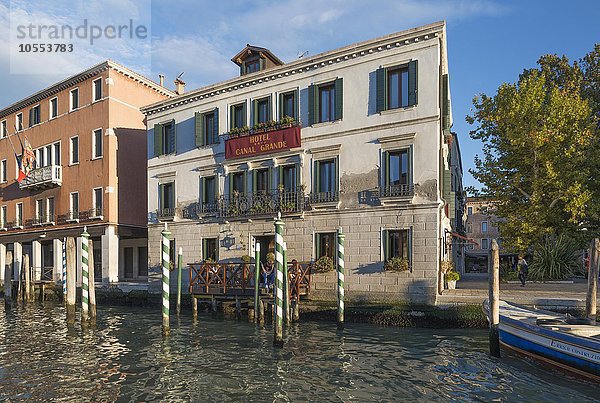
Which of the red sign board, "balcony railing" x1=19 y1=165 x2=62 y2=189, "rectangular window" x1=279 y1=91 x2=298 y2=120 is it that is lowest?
"balcony railing" x1=19 y1=165 x2=62 y2=189

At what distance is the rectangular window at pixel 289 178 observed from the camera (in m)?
18.8

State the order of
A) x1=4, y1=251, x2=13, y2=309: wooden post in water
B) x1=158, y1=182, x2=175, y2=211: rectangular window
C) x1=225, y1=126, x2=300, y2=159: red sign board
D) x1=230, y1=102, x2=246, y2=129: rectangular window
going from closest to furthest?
x1=225, y1=126, x2=300, y2=159: red sign board, x1=230, y1=102, x2=246, y2=129: rectangular window, x1=4, y1=251, x2=13, y2=309: wooden post in water, x1=158, y1=182, x2=175, y2=211: rectangular window

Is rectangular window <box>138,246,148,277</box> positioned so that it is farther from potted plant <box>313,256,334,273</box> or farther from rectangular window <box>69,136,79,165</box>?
potted plant <box>313,256,334,273</box>

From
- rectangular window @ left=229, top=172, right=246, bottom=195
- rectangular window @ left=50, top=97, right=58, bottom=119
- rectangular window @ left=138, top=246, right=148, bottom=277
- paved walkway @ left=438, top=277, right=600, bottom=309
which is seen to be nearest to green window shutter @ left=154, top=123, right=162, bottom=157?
rectangular window @ left=229, top=172, right=246, bottom=195

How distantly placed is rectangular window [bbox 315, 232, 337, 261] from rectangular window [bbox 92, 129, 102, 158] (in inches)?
624

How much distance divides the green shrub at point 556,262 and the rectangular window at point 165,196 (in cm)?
1654

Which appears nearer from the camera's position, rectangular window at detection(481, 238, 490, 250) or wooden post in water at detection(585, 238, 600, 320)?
wooden post in water at detection(585, 238, 600, 320)

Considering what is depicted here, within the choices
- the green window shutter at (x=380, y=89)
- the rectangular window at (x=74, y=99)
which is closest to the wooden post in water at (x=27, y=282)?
the rectangular window at (x=74, y=99)

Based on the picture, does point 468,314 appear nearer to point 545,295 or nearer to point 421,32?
point 545,295

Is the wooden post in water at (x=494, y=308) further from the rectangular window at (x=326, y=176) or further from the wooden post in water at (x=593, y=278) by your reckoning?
the rectangular window at (x=326, y=176)

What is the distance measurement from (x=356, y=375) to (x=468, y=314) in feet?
19.9

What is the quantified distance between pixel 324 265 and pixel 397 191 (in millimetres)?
3868

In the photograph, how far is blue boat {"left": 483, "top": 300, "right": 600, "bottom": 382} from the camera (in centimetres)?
898

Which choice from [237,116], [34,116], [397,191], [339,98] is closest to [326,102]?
[339,98]
